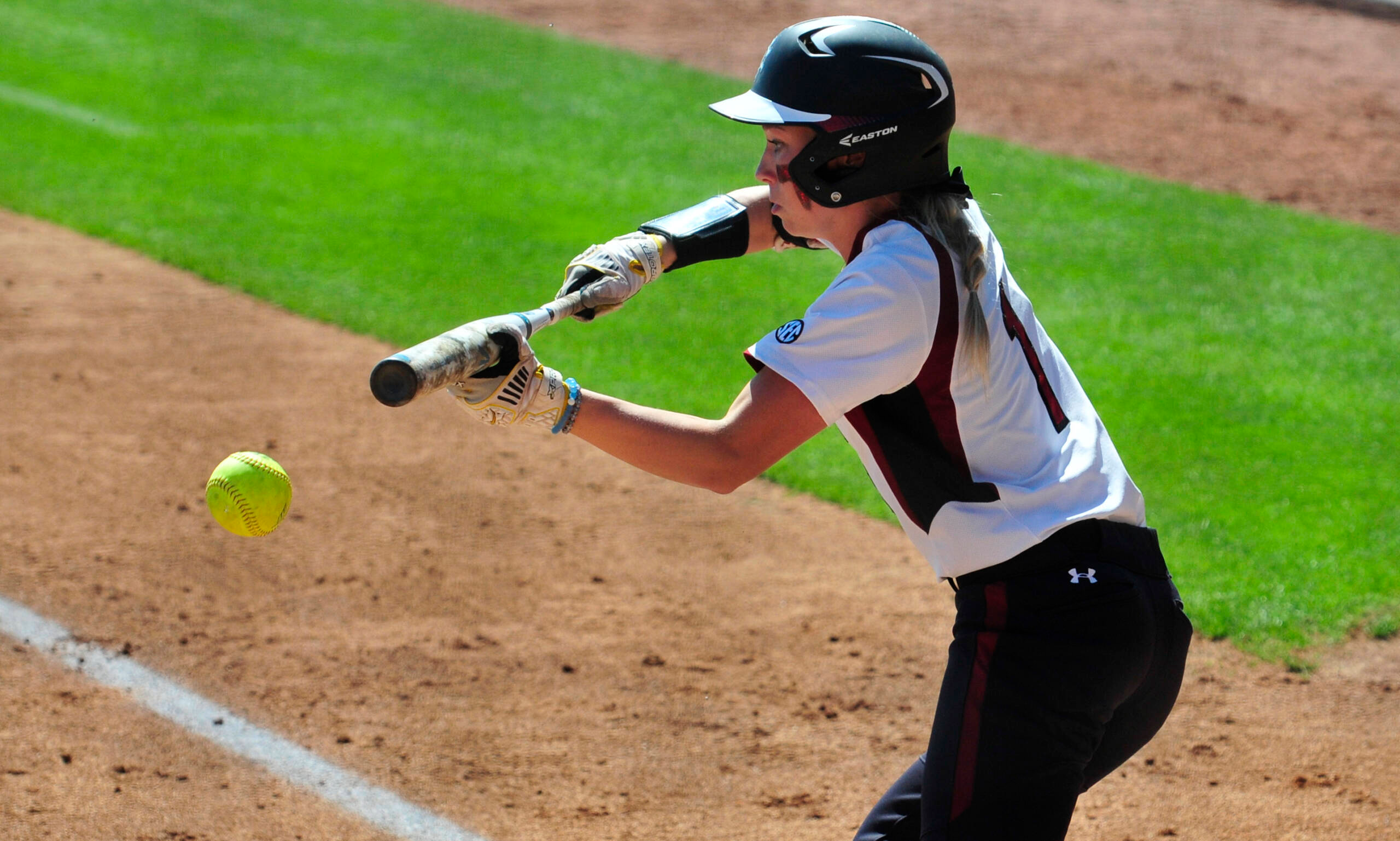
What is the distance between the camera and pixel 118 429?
246 inches

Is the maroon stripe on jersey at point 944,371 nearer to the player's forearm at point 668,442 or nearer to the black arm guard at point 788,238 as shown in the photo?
the player's forearm at point 668,442

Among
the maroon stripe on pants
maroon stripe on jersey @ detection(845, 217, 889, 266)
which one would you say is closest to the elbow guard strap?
maroon stripe on jersey @ detection(845, 217, 889, 266)

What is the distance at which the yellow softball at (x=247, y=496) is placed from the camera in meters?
3.55

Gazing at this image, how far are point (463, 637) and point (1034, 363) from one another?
2743 millimetres

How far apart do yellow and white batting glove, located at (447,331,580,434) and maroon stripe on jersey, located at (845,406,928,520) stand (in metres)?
0.58

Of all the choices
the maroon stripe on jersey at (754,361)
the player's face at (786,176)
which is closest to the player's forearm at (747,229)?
the player's face at (786,176)

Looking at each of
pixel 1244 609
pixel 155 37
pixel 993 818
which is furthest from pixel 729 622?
pixel 155 37

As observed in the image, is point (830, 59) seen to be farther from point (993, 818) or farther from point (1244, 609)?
point (1244, 609)

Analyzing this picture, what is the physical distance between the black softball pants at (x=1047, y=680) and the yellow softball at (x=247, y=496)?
1.89 metres

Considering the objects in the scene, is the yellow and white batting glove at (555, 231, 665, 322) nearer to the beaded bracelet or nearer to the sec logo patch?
the beaded bracelet

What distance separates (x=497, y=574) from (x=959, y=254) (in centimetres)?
310

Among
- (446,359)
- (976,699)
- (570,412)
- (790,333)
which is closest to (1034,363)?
(790,333)

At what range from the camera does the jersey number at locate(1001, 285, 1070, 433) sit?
2.76m

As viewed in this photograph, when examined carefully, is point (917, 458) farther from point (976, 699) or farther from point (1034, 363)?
point (976, 699)
